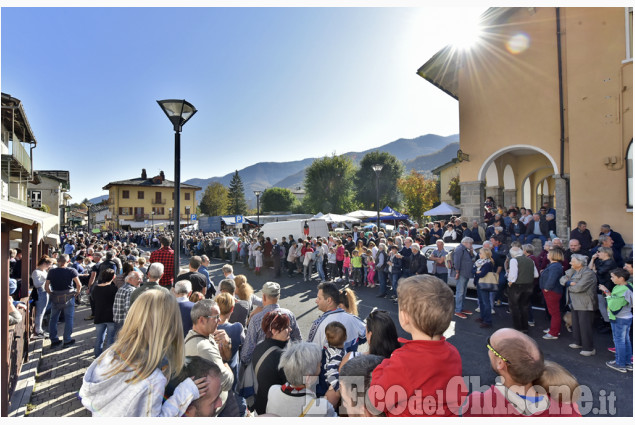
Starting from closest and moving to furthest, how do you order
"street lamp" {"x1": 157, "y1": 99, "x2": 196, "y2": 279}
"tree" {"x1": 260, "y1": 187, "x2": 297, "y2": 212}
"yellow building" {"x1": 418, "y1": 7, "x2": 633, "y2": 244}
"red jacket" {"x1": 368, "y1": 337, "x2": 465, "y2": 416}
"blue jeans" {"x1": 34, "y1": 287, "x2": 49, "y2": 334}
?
1. "red jacket" {"x1": 368, "y1": 337, "x2": 465, "y2": 416}
2. "street lamp" {"x1": 157, "y1": 99, "x2": 196, "y2": 279}
3. "blue jeans" {"x1": 34, "y1": 287, "x2": 49, "y2": 334}
4. "yellow building" {"x1": 418, "y1": 7, "x2": 633, "y2": 244}
5. "tree" {"x1": 260, "y1": 187, "x2": 297, "y2": 212}

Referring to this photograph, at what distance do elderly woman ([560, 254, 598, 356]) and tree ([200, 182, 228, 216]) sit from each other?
7752 centimetres

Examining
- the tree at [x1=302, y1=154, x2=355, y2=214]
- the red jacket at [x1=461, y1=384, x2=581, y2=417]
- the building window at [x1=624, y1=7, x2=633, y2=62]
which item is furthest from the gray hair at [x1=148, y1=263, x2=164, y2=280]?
the tree at [x1=302, y1=154, x2=355, y2=214]

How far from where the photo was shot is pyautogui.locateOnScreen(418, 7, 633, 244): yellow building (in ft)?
33.2

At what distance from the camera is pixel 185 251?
94.2 feet

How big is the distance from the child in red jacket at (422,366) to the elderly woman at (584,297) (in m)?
4.93

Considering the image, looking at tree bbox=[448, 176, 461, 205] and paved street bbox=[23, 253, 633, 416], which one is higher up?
tree bbox=[448, 176, 461, 205]

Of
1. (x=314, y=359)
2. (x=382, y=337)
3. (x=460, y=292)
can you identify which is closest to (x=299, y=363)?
(x=314, y=359)

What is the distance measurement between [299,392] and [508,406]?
131cm

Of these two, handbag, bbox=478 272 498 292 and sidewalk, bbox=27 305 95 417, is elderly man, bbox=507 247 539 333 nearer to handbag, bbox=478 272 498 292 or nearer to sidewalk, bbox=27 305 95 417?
handbag, bbox=478 272 498 292

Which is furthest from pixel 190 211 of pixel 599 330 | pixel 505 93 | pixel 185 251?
pixel 599 330

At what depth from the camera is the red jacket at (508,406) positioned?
6.15 feet

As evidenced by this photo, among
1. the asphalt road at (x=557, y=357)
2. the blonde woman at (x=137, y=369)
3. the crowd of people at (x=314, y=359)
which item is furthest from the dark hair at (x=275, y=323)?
the asphalt road at (x=557, y=357)

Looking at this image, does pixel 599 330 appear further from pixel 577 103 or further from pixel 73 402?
pixel 73 402

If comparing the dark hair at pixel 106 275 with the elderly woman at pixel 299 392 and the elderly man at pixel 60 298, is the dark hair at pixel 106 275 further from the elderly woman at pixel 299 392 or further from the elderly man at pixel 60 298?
the elderly woman at pixel 299 392
